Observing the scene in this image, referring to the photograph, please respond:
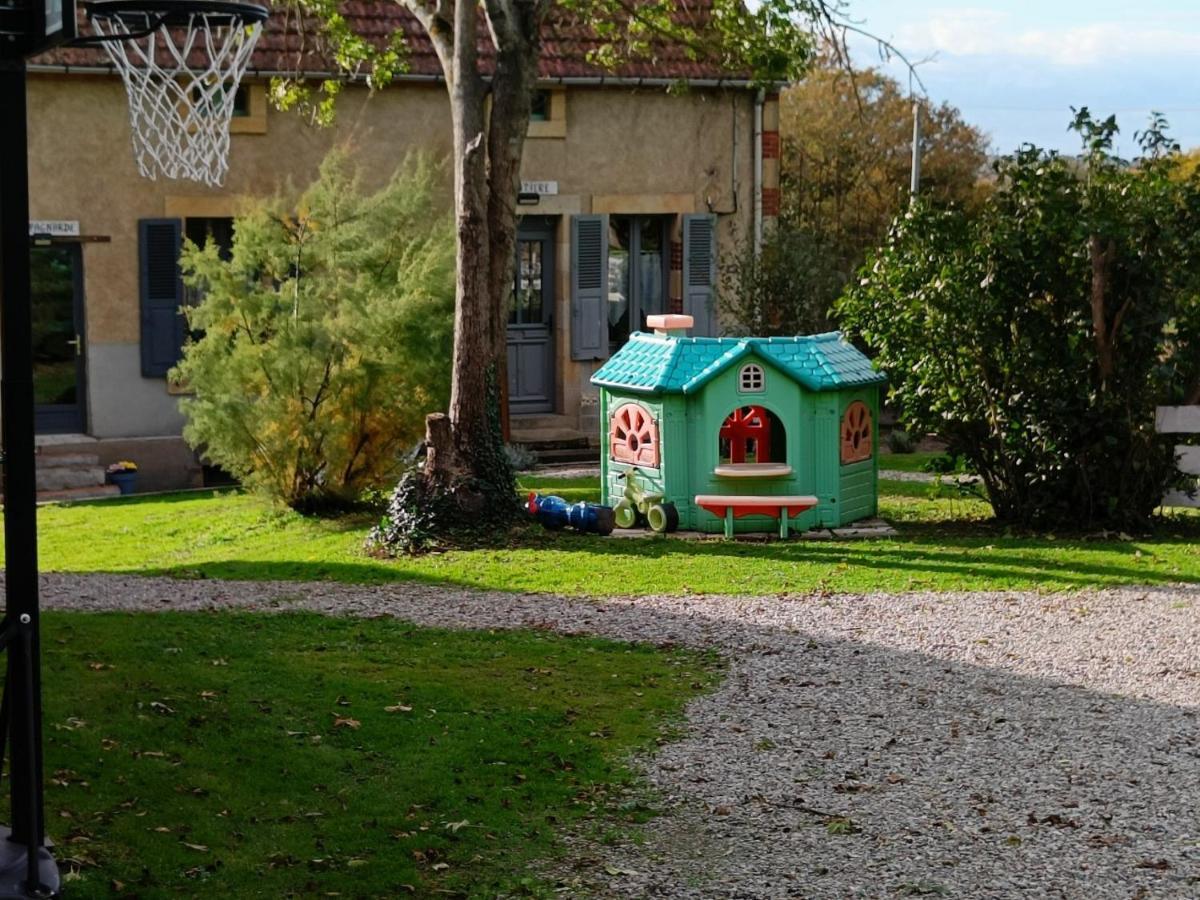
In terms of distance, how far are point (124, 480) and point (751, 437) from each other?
7.57m

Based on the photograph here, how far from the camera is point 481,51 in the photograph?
779 inches

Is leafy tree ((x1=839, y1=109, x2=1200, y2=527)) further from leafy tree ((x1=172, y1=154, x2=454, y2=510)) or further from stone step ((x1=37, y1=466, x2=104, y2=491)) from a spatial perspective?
stone step ((x1=37, y1=466, x2=104, y2=491))

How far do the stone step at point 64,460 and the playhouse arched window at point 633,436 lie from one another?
7047 mm

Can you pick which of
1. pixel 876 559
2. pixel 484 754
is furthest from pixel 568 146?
pixel 484 754

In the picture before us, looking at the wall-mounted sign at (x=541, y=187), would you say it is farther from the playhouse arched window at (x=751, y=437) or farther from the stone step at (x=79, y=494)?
the playhouse arched window at (x=751, y=437)

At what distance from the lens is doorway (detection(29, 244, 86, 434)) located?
60.5ft

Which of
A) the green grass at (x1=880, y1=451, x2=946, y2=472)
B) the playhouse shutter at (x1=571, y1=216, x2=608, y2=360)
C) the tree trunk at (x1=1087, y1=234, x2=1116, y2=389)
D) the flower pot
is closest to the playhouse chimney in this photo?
the tree trunk at (x1=1087, y1=234, x2=1116, y2=389)

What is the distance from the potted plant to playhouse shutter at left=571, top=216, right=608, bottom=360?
5331 mm

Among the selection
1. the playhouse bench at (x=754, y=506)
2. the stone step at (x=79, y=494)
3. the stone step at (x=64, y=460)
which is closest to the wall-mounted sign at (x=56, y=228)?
the stone step at (x=64, y=460)

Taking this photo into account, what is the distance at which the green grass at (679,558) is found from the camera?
11.5m

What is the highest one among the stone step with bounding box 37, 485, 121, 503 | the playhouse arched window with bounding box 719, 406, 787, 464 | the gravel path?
the playhouse arched window with bounding box 719, 406, 787, 464

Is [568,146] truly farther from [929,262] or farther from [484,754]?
[484,754]

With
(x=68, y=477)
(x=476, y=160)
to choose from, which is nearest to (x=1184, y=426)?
(x=476, y=160)

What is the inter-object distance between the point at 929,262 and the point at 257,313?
5840 mm
